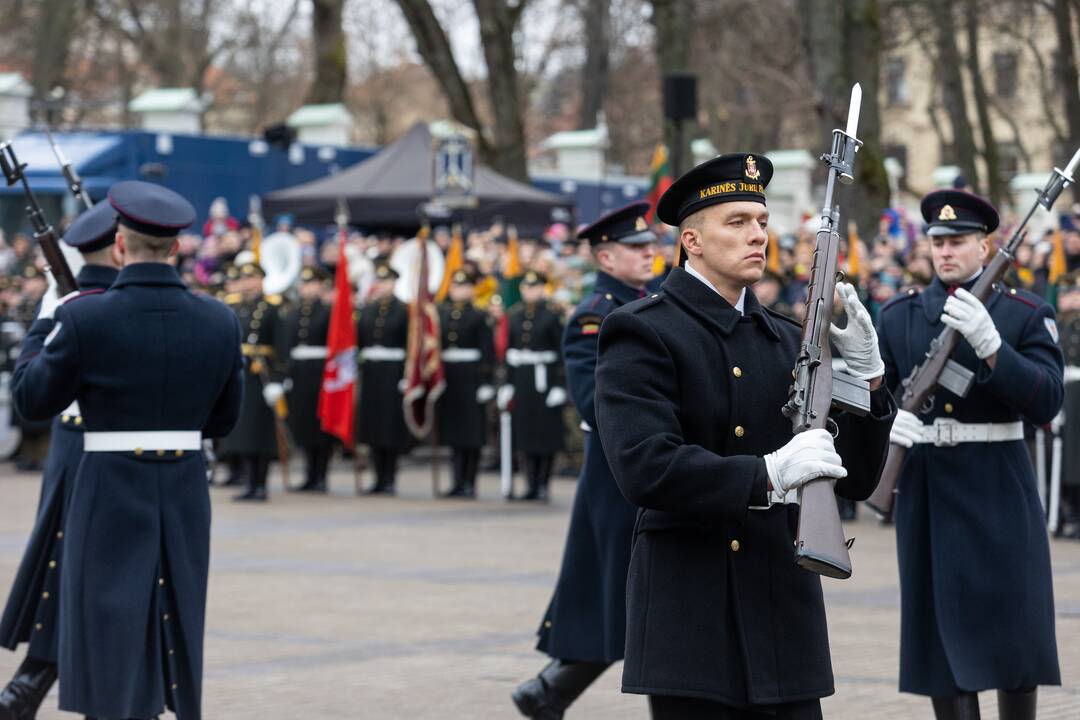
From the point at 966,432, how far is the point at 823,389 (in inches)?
97.7

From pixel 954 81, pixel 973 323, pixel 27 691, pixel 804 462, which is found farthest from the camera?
pixel 954 81

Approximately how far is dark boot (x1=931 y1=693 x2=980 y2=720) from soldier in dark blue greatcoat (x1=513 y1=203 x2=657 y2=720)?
1.17 meters

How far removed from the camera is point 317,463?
17703 mm

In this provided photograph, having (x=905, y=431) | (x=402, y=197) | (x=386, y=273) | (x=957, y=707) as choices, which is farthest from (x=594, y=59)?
(x=957, y=707)

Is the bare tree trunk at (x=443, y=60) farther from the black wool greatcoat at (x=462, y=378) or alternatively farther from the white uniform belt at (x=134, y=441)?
the white uniform belt at (x=134, y=441)

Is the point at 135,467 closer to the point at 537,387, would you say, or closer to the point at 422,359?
the point at 537,387

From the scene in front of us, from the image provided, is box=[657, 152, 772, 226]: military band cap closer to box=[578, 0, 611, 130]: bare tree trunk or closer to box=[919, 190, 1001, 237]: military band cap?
box=[919, 190, 1001, 237]: military band cap

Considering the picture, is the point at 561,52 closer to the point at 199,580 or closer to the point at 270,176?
the point at 270,176

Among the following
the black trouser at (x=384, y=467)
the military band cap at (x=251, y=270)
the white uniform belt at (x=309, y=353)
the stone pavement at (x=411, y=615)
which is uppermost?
the military band cap at (x=251, y=270)

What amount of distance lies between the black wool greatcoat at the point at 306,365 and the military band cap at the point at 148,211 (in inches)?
437

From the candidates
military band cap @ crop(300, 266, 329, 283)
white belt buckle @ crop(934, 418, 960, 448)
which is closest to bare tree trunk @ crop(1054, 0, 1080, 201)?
military band cap @ crop(300, 266, 329, 283)

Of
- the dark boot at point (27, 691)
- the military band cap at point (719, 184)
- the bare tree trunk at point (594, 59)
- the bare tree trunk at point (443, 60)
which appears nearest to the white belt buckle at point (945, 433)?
the military band cap at point (719, 184)

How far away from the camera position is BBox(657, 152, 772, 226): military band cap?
4785 millimetres

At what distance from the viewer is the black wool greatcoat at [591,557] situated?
734cm
